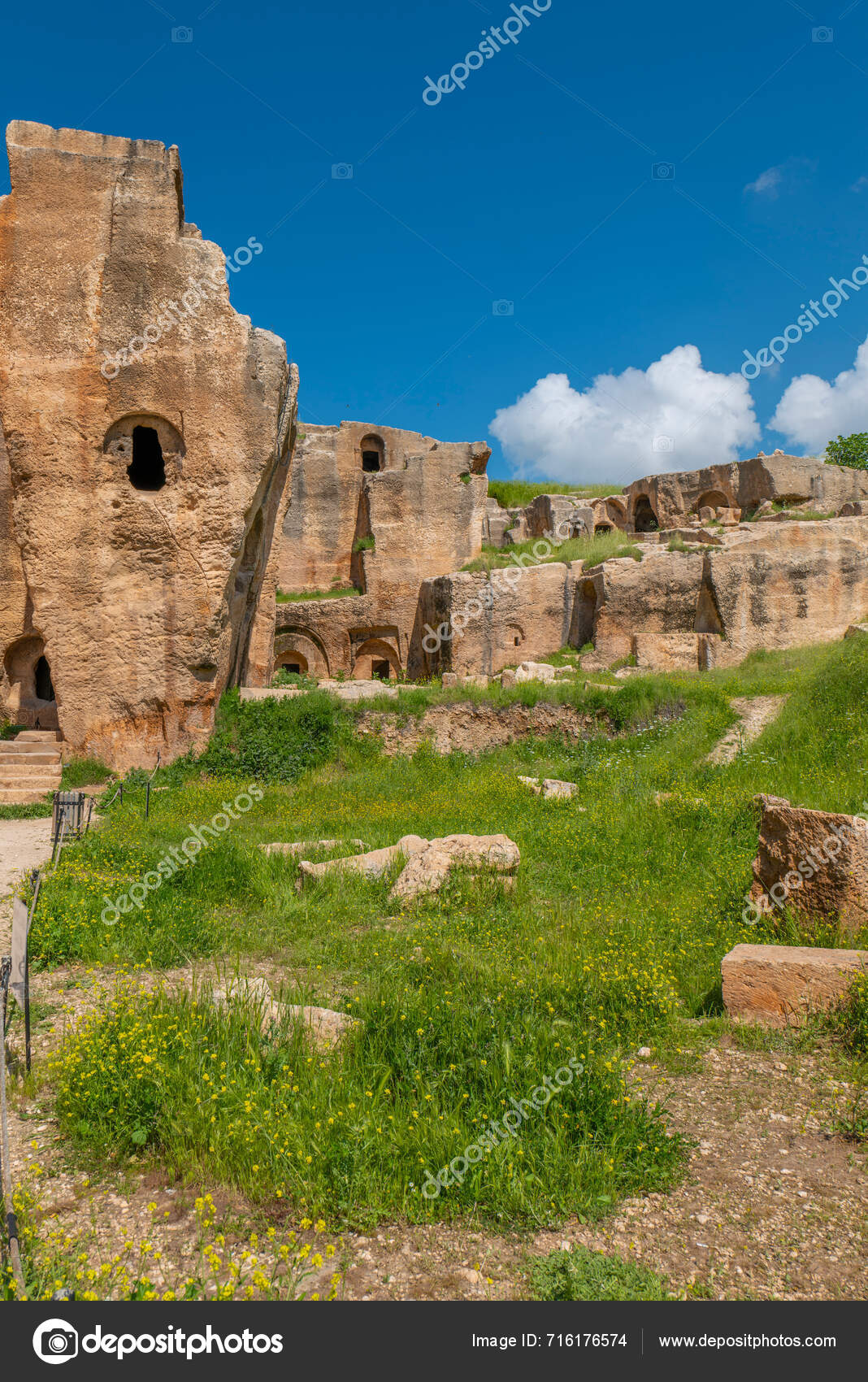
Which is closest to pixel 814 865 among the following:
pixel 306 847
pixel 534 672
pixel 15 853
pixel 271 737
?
pixel 306 847

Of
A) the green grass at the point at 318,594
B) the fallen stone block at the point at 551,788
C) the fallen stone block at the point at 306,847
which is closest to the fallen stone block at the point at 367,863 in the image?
the fallen stone block at the point at 306,847

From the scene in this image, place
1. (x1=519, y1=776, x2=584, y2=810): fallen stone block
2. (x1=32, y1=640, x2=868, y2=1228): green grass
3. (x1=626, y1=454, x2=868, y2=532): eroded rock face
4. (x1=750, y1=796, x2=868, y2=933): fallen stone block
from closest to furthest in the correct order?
(x1=32, y1=640, x2=868, y2=1228): green grass, (x1=750, y1=796, x2=868, y2=933): fallen stone block, (x1=519, y1=776, x2=584, y2=810): fallen stone block, (x1=626, y1=454, x2=868, y2=532): eroded rock face

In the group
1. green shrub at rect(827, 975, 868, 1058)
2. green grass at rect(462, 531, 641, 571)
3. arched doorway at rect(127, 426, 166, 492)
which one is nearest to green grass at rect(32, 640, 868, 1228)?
green shrub at rect(827, 975, 868, 1058)

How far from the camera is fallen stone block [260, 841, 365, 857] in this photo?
710cm

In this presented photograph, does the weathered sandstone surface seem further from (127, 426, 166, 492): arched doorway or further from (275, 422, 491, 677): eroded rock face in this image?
(127, 426, 166, 492): arched doorway

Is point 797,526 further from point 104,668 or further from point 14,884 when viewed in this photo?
point 14,884

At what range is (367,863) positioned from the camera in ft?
21.4

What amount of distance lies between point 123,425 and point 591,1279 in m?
10.8

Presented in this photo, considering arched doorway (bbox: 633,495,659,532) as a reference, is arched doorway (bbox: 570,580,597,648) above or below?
below

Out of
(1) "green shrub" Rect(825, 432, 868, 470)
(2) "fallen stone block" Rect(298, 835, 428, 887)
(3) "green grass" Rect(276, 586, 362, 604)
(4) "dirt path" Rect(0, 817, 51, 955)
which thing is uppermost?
(1) "green shrub" Rect(825, 432, 868, 470)

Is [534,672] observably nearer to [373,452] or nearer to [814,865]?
[814,865]

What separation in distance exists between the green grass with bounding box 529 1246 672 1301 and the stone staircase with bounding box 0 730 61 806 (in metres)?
8.87

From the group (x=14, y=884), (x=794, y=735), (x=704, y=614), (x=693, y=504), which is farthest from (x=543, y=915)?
(x=693, y=504)
